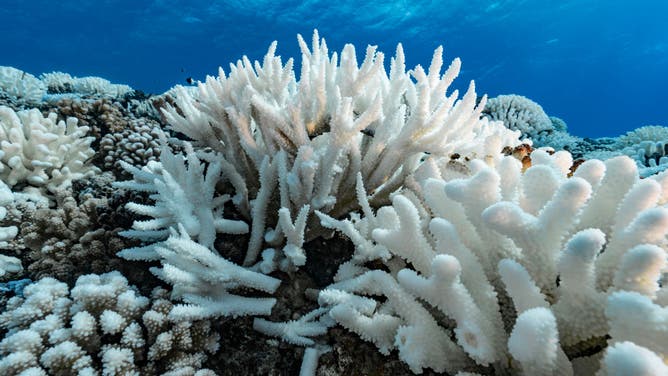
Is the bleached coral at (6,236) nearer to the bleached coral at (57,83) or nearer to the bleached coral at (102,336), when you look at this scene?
the bleached coral at (102,336)

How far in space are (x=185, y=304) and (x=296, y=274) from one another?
21.4 inches

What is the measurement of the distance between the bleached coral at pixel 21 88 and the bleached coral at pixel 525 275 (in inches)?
303

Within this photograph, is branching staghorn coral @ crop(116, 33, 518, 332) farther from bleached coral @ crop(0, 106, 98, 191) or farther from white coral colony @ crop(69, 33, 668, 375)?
bleached coral @ crop(0, 106, 98, 191)

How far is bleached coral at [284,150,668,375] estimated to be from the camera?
1005 mm


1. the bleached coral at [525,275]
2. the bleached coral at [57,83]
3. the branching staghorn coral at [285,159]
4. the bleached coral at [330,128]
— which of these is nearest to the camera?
the bleached coral at [525,275]

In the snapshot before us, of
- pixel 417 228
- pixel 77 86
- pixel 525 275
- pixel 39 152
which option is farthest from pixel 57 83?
pixel 525 275

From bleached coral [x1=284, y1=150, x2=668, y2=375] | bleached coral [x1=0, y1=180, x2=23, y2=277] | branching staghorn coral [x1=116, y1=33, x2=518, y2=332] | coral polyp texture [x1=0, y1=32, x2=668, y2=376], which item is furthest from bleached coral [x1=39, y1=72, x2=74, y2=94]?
bleached coral [x1=284, y1=150, x2=668, y2=375]

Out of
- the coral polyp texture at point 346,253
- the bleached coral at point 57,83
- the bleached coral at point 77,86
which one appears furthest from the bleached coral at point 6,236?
the bleached coral at point 57,83

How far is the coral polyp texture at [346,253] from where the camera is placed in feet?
3.74

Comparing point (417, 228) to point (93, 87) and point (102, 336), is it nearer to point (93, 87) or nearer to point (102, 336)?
point (102, 336)

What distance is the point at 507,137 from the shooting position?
2.82 metres

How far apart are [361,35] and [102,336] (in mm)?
69678

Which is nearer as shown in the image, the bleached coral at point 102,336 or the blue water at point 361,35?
the bleached coral at point 102,336

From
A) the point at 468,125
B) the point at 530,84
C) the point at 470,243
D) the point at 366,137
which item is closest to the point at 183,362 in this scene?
the point at 470,243
